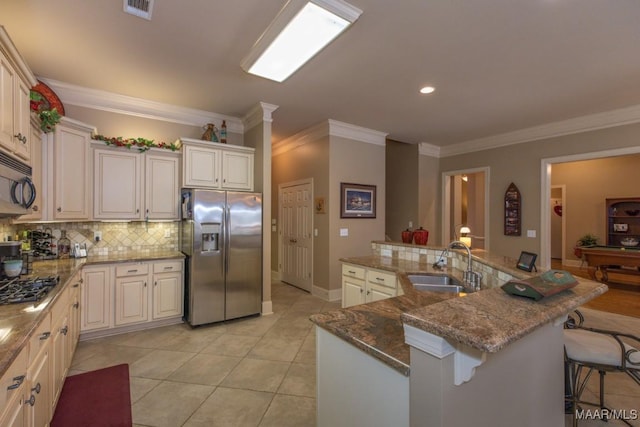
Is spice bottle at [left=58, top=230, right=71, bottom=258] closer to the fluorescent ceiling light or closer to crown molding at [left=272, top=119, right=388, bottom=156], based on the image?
the fluorescent ceiling light

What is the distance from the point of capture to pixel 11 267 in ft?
7.04

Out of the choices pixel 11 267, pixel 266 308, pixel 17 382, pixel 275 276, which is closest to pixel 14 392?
pixel 17 382

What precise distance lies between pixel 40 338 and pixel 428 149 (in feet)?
20.2

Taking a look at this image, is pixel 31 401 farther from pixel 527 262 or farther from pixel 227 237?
pixel 527 262

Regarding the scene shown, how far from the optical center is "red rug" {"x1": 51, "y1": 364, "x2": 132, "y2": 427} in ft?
6.50

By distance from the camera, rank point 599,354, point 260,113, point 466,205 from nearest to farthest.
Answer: point 599,354, point 260,113, point 466,205

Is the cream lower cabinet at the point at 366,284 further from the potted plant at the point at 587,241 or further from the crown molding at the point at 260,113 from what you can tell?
the potted plant at the point at 587,241

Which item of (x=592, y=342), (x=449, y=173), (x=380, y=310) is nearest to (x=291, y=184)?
(x=449, y=173)

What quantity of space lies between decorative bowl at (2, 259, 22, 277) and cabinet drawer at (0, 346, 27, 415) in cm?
129

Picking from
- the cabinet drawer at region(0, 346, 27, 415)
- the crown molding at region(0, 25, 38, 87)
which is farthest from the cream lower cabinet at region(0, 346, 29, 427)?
the crown molding at region(0, 25, 38, 87)

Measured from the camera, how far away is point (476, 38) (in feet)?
8.02

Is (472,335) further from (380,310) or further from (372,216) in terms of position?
(372,216)

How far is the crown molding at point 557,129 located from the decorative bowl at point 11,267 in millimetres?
6461

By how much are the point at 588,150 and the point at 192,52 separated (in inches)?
212
